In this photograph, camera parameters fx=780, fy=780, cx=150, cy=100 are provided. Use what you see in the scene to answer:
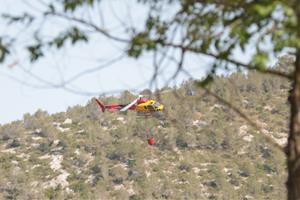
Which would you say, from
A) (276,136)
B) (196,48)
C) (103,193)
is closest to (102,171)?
(103,193)

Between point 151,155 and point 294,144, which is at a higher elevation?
point 151,155

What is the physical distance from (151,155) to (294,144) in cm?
10363

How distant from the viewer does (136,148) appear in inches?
4476

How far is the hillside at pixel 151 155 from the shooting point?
10050cm

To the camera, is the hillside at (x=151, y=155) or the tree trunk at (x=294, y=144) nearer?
the tree trunk at (x=294, y=144)

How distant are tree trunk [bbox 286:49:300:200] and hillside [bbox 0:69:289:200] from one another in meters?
81.4

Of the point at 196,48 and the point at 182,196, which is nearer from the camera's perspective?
the point at 196,48

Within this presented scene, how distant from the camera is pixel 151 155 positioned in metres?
112

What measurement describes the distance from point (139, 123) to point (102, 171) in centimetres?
1736

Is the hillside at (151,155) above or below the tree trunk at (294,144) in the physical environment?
above

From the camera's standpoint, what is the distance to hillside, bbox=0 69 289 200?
100 metres

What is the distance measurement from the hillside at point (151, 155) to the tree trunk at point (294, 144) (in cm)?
8142

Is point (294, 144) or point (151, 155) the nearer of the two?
point (294, 144)

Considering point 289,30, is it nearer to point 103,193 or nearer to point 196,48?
point 196,48
